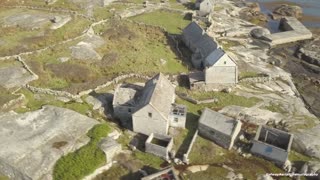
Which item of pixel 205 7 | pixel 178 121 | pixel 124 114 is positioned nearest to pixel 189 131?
pixel 178 121

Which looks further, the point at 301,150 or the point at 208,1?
the point at 208,1

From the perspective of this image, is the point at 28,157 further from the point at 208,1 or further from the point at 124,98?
the point at 208,1

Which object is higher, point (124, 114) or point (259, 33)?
point (259, 33)

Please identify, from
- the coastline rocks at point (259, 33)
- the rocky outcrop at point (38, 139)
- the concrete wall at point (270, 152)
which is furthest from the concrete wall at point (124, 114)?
the coastline rocks at point (259, 33)

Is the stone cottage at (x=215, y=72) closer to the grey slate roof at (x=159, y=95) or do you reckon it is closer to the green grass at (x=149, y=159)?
the grey slate roof at (x=159, y=95)

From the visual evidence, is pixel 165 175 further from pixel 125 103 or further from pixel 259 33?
pixel 259 33

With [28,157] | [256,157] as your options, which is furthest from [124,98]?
[256,157]
